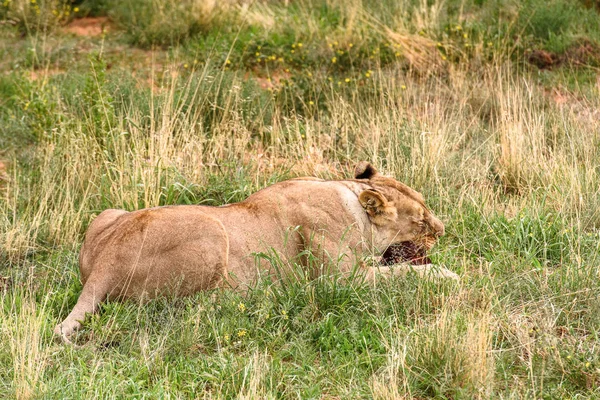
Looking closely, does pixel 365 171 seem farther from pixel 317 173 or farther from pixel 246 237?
pixel 317 173

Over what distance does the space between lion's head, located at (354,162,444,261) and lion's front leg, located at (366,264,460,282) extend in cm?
40

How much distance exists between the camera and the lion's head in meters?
6.27

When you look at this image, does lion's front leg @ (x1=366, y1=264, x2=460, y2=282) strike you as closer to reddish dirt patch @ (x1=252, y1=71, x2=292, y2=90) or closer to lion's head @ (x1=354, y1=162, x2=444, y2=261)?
lion's head @ (x1=354, y1=162, x2=444, y2=261)

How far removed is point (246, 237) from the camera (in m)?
6.07

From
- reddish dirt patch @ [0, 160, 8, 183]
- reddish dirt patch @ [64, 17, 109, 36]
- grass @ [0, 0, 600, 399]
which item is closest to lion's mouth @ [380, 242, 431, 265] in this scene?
grass @ [0, 0, 600, 399]

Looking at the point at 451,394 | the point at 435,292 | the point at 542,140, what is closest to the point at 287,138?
the point at 542,140

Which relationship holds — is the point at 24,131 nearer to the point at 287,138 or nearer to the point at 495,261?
the point at 287,138

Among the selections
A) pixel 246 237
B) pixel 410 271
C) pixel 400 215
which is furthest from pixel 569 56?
pixel 246 237

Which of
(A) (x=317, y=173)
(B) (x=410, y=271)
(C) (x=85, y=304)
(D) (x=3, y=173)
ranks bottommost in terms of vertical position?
(D) (x=3, y=173)

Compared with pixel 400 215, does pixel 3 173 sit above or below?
below

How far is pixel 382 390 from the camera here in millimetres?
4609

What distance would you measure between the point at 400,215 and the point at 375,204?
0.25 metres

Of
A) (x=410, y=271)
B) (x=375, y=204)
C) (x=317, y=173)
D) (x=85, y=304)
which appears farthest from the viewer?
(x=317, y=173)

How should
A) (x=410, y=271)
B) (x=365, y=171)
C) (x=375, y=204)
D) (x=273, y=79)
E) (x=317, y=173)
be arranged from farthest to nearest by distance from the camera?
(x=273, y=79)
(x=317, y=173)
(x=365, y=171)
(x=375, y=204)
(x=410, y=271)
